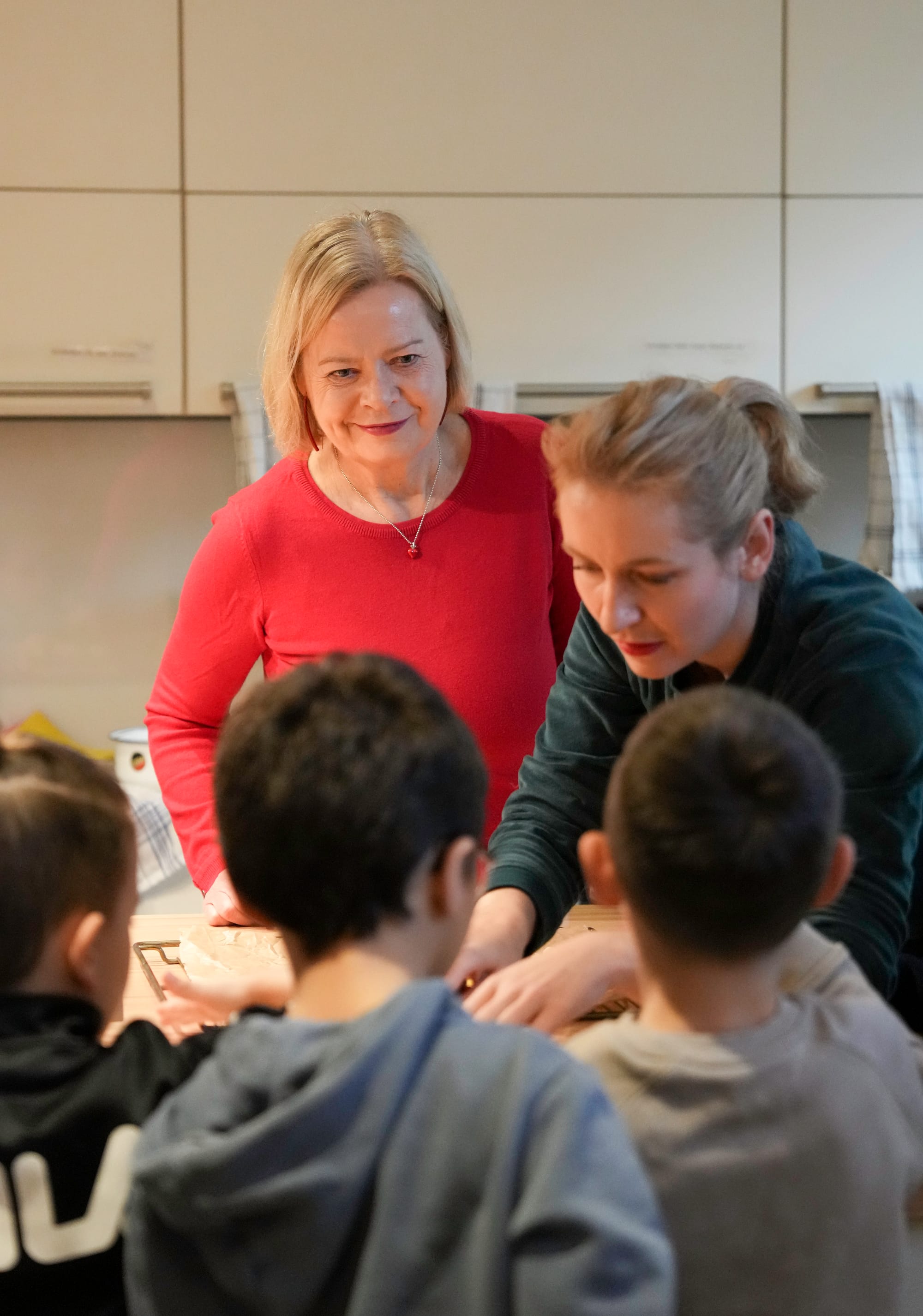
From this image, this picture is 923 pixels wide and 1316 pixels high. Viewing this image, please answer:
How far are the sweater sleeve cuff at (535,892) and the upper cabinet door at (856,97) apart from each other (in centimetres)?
177

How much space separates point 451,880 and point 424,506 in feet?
3.18

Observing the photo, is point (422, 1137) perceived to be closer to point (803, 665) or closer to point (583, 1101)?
point (583, 1101)

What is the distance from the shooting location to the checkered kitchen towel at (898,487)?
2.57 metres

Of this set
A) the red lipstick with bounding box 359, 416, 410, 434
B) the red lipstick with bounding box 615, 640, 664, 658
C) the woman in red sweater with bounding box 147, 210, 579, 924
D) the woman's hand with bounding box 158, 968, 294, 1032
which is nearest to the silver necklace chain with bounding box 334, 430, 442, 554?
the woman in red sweater with bounding box 147, 210, 579, 924

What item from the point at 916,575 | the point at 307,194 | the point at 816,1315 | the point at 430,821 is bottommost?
the point at 816,1315

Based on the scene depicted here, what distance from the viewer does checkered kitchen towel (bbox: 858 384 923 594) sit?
2574 mm

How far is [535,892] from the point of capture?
123cm

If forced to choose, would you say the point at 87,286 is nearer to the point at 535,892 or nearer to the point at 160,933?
the point at 160,933

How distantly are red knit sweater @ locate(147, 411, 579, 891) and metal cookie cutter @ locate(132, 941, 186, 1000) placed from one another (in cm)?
34

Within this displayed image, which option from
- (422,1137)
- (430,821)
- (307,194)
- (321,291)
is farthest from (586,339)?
(422,1137)

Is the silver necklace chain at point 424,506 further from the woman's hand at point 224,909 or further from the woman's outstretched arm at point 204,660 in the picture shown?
the woman's hand at point 224,909

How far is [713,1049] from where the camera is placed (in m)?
0.72

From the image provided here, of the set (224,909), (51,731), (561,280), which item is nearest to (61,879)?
(224,909)

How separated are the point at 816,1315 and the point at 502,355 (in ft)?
6.65
